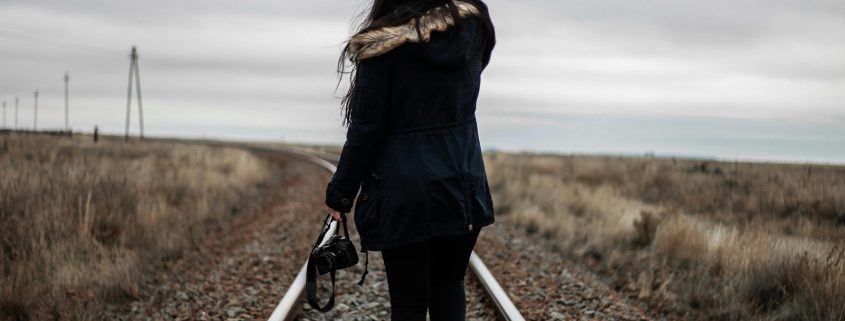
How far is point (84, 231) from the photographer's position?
273 inches

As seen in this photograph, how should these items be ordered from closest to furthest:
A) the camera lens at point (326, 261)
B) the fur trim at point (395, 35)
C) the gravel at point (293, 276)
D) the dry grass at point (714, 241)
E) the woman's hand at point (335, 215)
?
1. the fur trim at point (395, 35)
2. the woman's hand at point (335, 215)
3. the camera lens at point (326, 261)
4. the gravel at point (293, 276)
5. the dry grass at point (714, 241)

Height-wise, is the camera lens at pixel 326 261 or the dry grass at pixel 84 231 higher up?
the camera lens at pixel 326 261

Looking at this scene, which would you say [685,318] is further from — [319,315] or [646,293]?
[319,315]

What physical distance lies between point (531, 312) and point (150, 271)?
12.2 feet

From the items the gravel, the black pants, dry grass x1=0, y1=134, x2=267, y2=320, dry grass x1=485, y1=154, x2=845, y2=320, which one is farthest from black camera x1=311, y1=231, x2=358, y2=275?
dry grass x1=485, y1=154, x2=845, y2=320

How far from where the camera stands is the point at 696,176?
18.4m

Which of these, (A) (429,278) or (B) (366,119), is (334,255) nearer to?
(A) (429,278)

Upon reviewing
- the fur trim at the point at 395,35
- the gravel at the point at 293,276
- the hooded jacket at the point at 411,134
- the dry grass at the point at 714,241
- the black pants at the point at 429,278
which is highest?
the fur trim at the point at 395,35

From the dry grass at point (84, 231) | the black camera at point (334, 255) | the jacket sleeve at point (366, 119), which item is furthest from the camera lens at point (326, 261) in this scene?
the dry grass at point (84, 231)

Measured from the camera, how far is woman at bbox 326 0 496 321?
2207mm

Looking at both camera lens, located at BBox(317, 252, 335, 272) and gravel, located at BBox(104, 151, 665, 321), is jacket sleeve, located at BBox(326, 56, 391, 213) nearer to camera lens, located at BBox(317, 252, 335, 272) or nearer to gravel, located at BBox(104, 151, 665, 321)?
camera lens, located at BBox(317, 252, 335, 272)

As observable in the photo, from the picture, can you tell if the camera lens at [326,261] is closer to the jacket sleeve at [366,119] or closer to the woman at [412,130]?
the woman at [412,130]

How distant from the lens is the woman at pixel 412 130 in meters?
2.21

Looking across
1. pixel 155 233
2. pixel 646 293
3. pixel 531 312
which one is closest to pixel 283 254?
pixel 155 233
